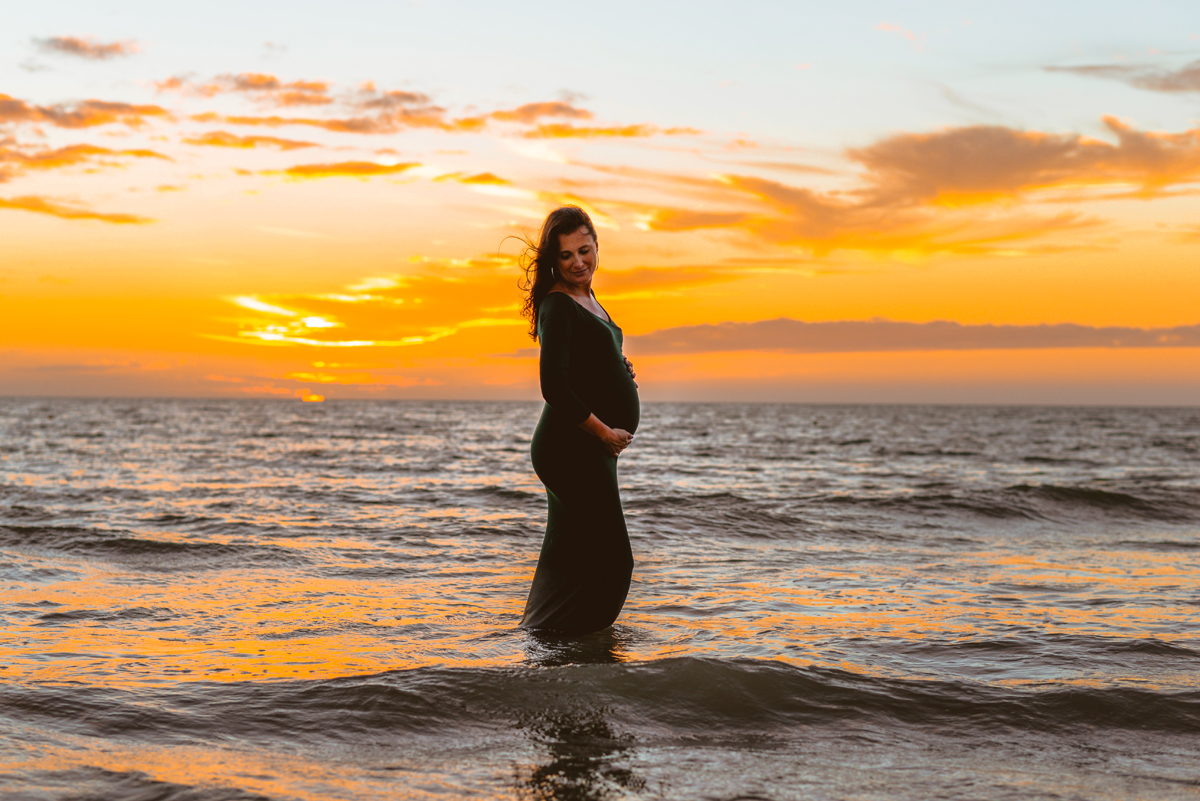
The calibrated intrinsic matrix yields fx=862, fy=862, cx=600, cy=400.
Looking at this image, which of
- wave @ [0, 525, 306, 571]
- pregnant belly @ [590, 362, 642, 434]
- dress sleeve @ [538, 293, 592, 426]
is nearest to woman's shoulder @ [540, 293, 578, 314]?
dress sleeve @ [538, 293, 592, 426]

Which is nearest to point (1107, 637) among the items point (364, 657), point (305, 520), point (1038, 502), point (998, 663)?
point (998, 663)

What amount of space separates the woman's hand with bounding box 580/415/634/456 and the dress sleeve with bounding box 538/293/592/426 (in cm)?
4

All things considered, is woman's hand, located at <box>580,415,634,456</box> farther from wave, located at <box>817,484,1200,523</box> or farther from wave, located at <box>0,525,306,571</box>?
wave, located at <box>817,484,1200,523</box>

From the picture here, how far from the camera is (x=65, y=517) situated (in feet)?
38.3

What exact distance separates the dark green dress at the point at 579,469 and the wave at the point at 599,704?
439mm

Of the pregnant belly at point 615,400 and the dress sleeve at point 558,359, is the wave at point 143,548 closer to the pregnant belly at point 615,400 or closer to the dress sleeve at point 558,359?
the pregnant belly at point 615,400

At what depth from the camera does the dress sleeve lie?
4145 mm

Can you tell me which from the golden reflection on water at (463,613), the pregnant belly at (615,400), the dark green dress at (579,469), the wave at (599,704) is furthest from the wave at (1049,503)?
the pregnant belly at (615,400)

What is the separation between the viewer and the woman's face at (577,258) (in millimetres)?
4320

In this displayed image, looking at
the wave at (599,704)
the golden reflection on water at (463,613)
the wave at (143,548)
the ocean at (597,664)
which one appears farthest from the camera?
the wave at (143,548)

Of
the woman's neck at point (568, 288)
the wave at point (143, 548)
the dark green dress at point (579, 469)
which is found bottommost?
the wave at point (143, 548)

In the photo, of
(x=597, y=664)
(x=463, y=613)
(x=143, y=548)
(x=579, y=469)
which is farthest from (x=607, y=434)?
(x=143, y=548)

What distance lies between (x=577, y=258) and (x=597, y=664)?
208 cm

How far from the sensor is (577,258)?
14.2 feet
